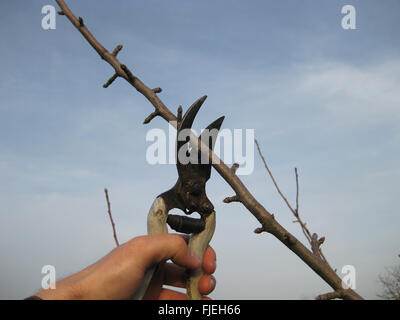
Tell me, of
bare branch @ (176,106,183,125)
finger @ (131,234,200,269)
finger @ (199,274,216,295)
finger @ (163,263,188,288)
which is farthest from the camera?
finger @ (163,263,188,288)

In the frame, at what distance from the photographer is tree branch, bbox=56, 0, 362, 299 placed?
201 centimetres

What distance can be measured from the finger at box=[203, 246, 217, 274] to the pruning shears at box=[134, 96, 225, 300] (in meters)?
0.03

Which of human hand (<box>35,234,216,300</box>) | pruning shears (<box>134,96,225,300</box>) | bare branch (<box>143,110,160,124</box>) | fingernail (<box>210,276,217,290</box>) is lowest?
fingernail (<box>210,276,217,290</box>)

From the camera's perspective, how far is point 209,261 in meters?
2.32

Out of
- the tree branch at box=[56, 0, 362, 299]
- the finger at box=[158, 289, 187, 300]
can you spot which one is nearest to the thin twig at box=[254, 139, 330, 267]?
the tree branch at box=[56, 0, 362, 299]

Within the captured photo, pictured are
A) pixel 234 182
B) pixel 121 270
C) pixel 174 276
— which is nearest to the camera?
pixel 121 270

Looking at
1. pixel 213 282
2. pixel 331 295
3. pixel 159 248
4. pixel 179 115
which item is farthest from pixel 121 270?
pixel 331 295

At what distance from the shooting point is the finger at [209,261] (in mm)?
2311

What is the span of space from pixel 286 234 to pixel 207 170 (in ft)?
2.15

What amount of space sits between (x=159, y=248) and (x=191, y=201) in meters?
0.44

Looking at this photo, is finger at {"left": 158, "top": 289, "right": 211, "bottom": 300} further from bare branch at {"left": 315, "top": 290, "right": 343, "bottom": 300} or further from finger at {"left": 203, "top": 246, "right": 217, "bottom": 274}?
bare branch at {"left": 315, "top": 290, "right": 343, "bottom": 300}

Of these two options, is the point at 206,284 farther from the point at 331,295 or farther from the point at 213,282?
the point at 331,295
